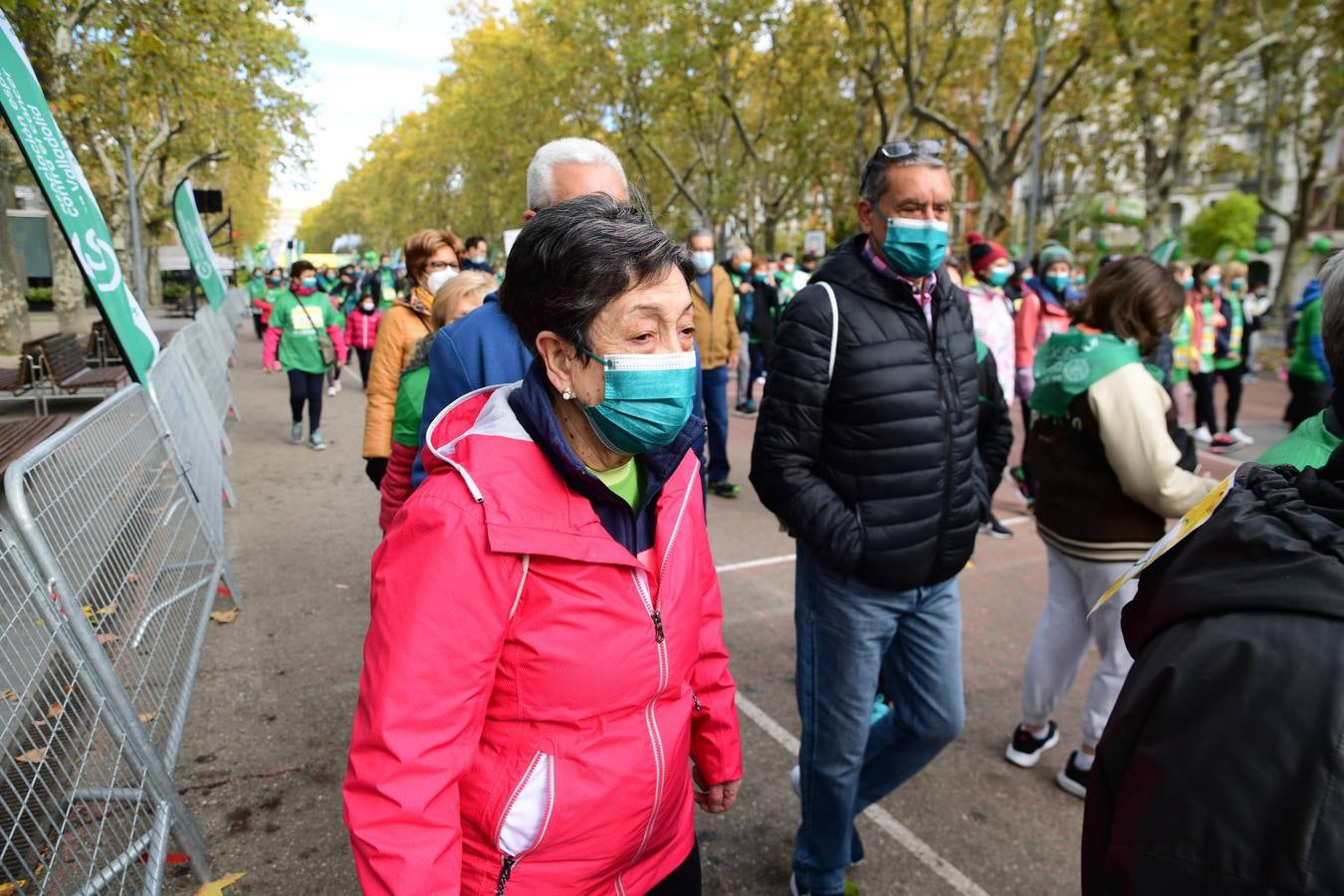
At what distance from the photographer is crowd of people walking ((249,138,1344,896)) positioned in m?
0.94

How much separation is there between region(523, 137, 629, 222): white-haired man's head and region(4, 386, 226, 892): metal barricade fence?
167cm

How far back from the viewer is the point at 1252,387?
15195mm

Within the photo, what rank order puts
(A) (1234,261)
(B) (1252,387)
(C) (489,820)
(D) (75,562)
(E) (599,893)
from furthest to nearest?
(B) (1252,387) < (A) (1234,261) < (D) (75,562) < (E) (599,893) < (C) (489,820)

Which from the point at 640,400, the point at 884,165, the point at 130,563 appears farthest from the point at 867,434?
the point at 130,563

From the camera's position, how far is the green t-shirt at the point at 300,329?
30.1 feet

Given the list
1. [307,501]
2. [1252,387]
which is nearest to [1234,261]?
[1252,387]

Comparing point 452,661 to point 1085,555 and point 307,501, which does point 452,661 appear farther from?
point 307,501

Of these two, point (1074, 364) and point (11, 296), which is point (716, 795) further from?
point (11, 296)

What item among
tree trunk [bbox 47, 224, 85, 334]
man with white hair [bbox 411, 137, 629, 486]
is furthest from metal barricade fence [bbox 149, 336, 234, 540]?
tree trunk [bbox 47, 224, 85, 334]

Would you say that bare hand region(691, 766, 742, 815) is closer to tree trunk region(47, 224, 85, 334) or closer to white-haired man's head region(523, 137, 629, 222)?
white-haired man's head region(523, 137, 629, 222)

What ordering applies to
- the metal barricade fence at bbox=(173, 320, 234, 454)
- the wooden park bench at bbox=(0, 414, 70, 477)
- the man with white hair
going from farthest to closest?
the metal barricade fence at bbox=(173, 320, 234, 454), the wooden park bench at bbox=(0, 414, 70, 477), the man with white hair

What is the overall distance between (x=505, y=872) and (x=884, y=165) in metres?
2.11

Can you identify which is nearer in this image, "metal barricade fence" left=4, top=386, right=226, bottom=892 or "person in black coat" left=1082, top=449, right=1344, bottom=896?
"person in black coat" left=1082, top=449, right=1344, bottom=896

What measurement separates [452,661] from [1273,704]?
1048 mm
